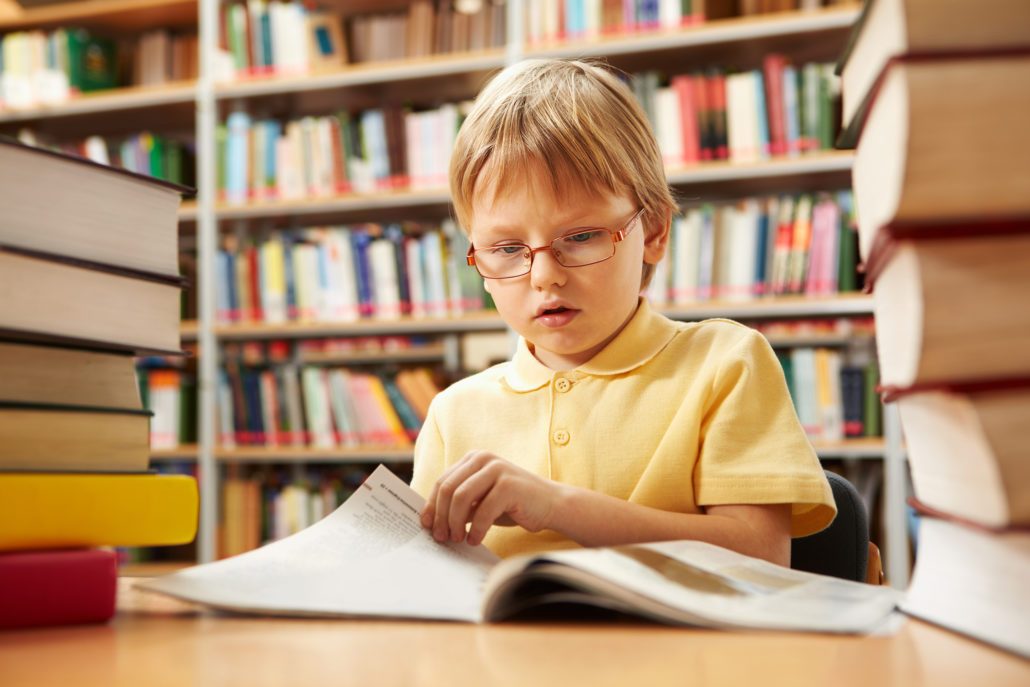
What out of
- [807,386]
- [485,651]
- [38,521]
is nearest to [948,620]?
[485,651]

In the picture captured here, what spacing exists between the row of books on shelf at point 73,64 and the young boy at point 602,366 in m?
2.87

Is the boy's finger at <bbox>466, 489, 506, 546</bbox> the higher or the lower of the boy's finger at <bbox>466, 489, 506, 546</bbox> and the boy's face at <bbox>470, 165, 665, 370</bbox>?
the lower

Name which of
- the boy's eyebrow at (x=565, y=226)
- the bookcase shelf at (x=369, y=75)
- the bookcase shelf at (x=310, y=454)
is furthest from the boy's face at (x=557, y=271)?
the bookcase shelf at (x=369, y=75)

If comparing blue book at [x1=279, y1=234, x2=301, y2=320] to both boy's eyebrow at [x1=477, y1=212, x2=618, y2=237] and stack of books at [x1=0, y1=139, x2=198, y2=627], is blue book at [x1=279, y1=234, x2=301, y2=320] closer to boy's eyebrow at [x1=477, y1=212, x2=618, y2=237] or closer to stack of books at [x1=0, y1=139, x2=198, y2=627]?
boy's eyebrow at [x1=477, y1=212, x2=618, y2=237]

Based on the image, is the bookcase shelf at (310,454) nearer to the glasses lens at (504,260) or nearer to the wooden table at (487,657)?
the glasses lens at (504,260)

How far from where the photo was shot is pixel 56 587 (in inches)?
23.5

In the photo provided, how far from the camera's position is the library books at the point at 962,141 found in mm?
449

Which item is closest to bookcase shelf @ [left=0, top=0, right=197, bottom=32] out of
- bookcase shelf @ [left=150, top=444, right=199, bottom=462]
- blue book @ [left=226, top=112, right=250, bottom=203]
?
blue book @ [left=226, top=112, right=250, bottom=203]

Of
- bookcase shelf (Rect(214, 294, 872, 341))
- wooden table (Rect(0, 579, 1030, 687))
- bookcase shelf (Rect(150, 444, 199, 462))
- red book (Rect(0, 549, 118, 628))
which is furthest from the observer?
bookcase shelf (Rect(150, 444, 199, 462))

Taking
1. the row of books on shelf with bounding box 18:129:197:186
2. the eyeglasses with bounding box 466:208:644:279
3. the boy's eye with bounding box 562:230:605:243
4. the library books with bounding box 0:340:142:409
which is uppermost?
the row of books on shelf with bounding box 18:129:197:186

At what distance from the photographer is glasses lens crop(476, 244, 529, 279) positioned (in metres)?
1.03

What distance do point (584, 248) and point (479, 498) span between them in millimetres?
374

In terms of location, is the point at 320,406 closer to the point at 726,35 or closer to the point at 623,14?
the point at 623,14

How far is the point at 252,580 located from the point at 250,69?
3000 millimetres
